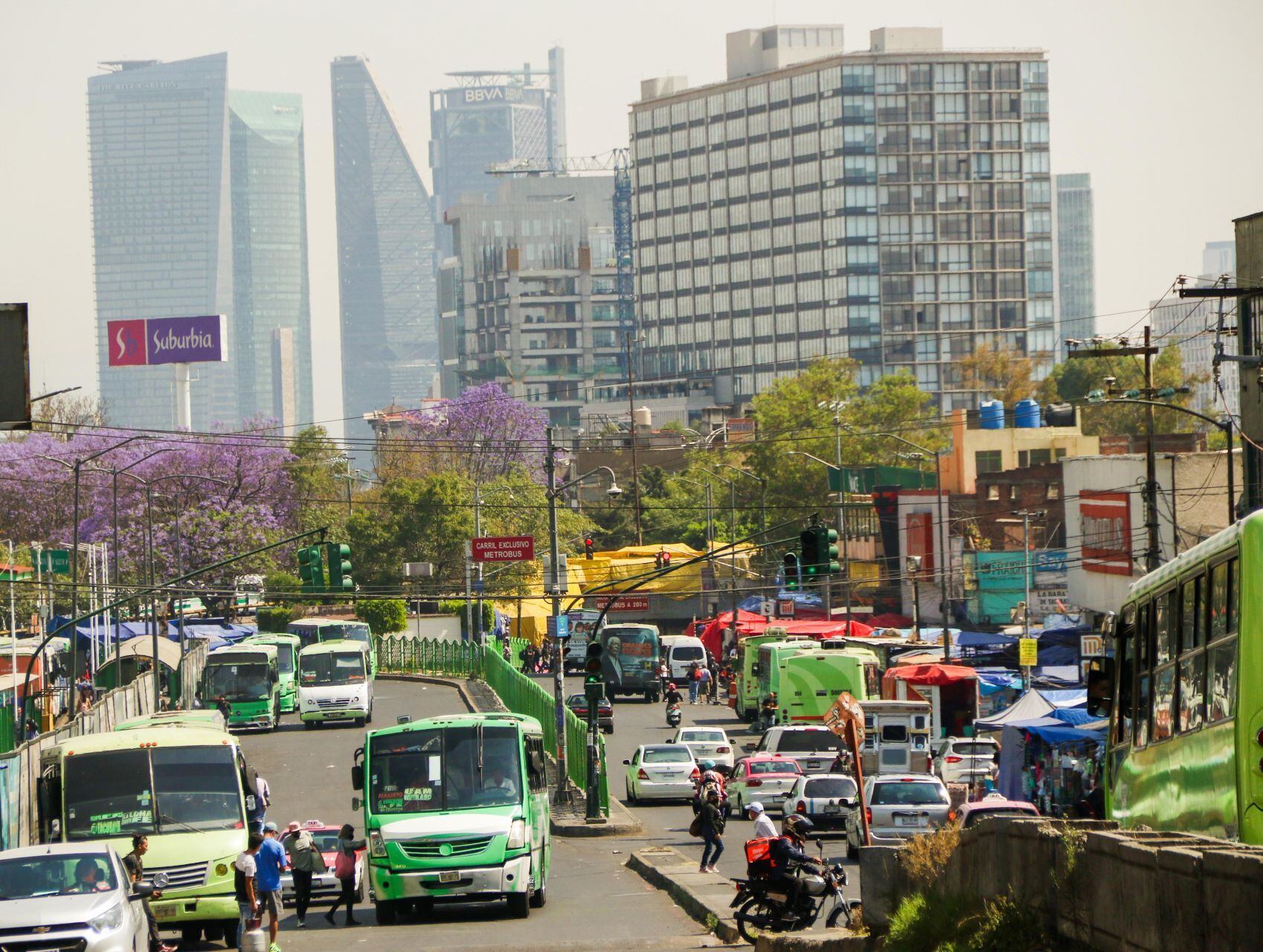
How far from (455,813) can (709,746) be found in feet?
65.1

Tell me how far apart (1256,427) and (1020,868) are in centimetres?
3299

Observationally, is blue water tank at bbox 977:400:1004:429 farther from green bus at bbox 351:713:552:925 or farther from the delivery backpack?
the delivery backpack

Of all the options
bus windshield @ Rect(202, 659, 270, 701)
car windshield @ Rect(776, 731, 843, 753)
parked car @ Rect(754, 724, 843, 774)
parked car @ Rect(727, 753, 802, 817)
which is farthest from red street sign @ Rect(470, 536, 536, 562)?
parked car @ Rect(727, 753, 802, 817)

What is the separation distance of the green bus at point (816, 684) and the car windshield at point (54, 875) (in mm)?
33038

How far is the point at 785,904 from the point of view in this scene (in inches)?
750

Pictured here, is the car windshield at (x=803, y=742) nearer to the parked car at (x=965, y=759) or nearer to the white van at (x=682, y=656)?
the parked car at (x=965, y=759)

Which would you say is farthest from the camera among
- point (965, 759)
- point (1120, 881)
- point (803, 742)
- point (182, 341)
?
point (182, 341)

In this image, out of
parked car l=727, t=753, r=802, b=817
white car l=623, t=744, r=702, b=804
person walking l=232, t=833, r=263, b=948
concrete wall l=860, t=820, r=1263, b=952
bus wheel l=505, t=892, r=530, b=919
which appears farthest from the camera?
white car l=623, t=744, r=702, b=804

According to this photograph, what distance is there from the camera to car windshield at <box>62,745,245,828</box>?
2327cm

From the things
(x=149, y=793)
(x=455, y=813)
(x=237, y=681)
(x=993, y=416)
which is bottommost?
(x=237, y=681)

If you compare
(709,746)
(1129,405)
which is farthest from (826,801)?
(1129,405)

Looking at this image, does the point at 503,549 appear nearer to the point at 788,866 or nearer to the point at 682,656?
the point at 682,656

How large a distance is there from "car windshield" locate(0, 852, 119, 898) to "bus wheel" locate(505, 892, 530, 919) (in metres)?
6.53

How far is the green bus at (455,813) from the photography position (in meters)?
22.7
